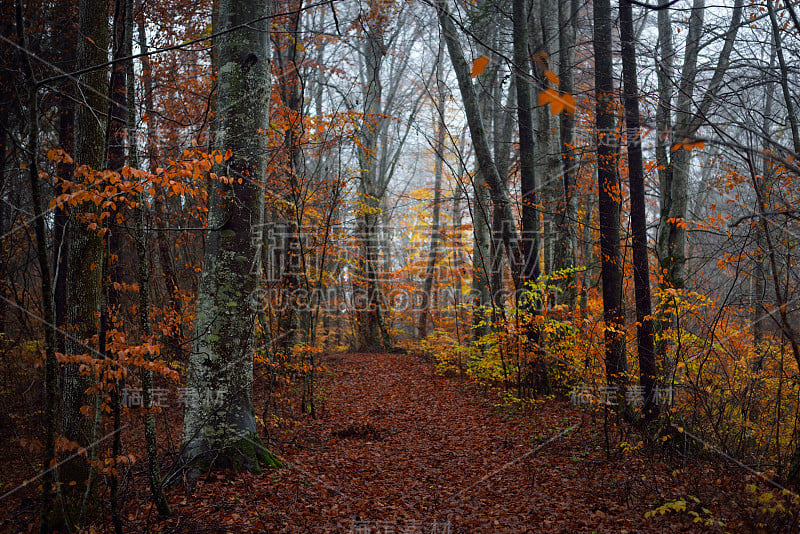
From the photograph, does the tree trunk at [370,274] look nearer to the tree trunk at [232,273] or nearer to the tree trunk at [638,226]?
the tree trunk at [638,226]

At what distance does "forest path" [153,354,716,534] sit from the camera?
3.99 meters

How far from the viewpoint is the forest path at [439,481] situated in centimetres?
399

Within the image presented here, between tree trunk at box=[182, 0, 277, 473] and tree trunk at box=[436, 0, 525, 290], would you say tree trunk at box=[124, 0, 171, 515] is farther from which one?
tree trunk at box=[436, 0, 525, 290]

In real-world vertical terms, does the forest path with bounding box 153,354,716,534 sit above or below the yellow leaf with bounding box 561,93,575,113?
below

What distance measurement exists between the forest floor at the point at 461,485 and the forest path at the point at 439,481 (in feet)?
0.05

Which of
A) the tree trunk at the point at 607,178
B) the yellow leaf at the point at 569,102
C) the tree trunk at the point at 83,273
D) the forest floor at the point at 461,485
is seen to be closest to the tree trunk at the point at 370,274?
the forest floor at the point at 461,485

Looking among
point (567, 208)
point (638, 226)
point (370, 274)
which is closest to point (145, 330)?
point (638, 226)

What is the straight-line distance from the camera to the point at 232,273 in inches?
188

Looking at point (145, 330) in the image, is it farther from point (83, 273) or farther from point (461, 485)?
point (461, 485)

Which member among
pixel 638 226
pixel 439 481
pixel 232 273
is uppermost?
pixel 638 226

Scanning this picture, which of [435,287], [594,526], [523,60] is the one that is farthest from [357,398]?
[435,287]

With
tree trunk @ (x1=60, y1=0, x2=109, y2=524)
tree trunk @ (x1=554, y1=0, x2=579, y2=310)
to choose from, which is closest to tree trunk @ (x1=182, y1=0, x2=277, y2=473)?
tree trunk @ (x1=60, y1=0, x2=109, y2=524)

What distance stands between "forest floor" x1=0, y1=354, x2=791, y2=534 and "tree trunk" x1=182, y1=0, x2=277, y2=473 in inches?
15.1

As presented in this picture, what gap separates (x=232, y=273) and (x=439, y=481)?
3.18 meters
